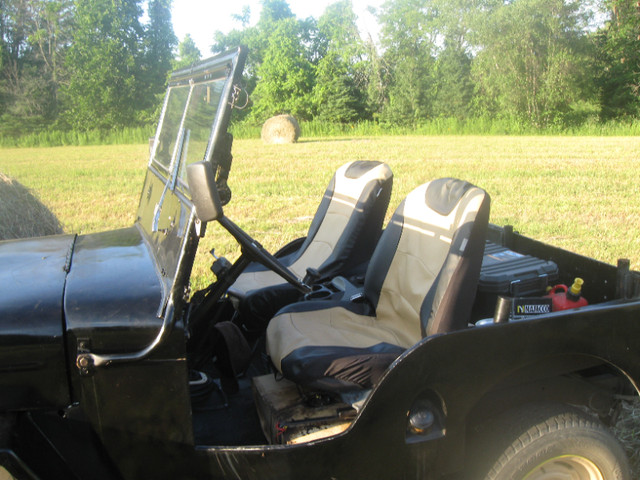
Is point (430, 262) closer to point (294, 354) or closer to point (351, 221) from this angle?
point (294, 354)

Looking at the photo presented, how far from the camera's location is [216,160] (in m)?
1.85

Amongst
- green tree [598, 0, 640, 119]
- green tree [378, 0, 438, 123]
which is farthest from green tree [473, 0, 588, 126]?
green tree [378, 0, 438, 123]

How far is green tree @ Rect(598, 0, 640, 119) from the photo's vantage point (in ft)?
98.1

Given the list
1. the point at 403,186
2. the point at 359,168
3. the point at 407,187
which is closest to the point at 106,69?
the point at 403,186

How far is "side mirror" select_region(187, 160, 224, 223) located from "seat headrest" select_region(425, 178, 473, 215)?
3.95 feet

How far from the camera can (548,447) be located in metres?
2.04

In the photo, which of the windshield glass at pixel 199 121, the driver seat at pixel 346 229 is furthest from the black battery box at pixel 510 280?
the windshield glass at pixel 199 121

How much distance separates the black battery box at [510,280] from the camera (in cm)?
255

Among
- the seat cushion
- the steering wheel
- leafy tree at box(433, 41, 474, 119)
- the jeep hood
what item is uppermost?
leafy tree at box(433, 41, 474, 119)

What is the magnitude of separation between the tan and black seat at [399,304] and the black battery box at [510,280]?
10.7 inches

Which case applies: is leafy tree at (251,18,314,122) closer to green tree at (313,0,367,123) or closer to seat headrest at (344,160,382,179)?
green tree at (313,0,367,123)

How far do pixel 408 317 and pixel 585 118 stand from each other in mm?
32054

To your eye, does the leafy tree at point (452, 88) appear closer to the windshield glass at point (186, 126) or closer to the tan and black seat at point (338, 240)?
the tan and black seat at point (338, 240)

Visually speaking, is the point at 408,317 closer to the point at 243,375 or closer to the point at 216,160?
the point at 243,375
